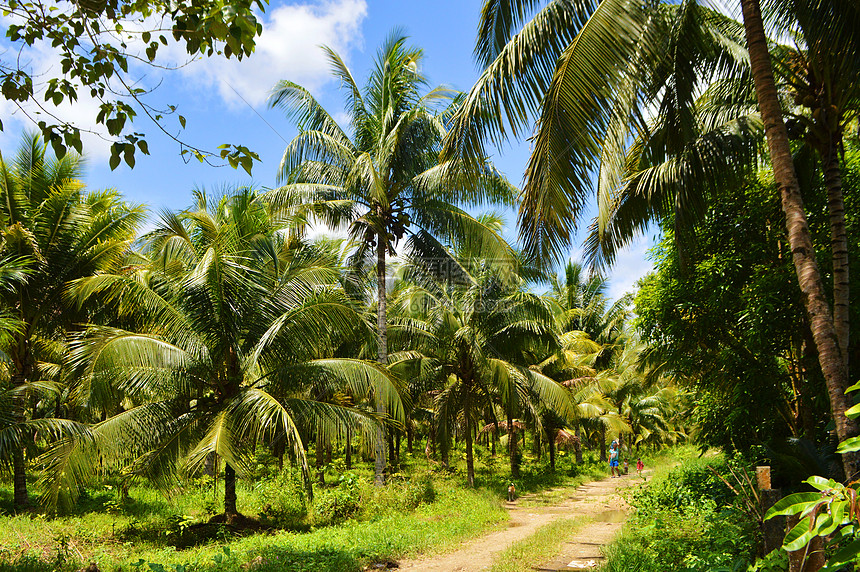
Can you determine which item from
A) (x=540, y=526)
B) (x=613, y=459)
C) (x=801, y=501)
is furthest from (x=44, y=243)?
(x=613, y=459)

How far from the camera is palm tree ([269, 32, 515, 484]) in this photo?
43.9 ft

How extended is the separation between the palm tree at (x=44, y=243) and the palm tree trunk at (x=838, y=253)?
11959 mm

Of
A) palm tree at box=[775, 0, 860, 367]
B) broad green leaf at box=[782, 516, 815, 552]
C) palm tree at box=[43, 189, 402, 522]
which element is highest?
palm tree at box=[775, 0, 860, 367]

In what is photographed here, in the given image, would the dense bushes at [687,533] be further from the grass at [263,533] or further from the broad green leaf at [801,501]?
the broad green leaf at [801,501]

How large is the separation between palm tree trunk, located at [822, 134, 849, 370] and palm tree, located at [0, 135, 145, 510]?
39.2 ft

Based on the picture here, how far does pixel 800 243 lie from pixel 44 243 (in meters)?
12.8

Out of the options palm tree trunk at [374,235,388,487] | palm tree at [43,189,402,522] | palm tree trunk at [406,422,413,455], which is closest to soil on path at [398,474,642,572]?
palm tree at [43,189,402,522]

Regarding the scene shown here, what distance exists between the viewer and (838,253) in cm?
596

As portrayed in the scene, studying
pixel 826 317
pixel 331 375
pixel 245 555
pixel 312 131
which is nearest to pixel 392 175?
pixel 312 131

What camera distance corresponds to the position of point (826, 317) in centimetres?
474

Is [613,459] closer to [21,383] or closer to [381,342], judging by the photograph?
[381,342]

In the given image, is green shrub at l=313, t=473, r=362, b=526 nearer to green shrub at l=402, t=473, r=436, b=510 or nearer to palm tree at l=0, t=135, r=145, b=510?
green shrub at l=402, t=473, r=436, b=510

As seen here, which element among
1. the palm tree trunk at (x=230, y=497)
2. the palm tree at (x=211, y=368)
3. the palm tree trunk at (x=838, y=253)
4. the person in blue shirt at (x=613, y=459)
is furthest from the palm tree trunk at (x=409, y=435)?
the palm tree trunk at (x=838, y=253)

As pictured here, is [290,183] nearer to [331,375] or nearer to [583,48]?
[331,375]
